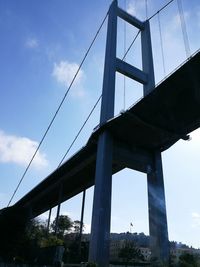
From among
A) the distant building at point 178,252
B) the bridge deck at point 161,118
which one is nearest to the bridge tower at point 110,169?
the bridge deck at point 161,118

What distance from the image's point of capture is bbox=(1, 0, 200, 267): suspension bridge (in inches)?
786

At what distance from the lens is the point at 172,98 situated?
799 inches

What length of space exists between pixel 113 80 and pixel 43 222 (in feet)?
157

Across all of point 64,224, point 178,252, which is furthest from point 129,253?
point 178,252

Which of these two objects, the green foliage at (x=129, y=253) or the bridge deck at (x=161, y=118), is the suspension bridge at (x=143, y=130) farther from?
the green foliage at (x=129, y=253)

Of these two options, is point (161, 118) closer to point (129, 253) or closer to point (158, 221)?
point (158, 221)

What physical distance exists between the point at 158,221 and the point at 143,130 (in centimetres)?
658

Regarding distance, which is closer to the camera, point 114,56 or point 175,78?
point 175,78

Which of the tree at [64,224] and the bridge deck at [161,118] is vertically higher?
the tree at [64,224]

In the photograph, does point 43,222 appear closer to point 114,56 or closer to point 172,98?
point 114,56

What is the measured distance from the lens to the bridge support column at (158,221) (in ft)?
74.6

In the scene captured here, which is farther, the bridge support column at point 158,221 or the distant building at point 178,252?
the distant building at point 178,252

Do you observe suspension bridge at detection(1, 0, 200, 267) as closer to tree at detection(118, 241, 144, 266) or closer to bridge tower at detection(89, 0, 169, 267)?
bridge tower at detection(89, 0, 169, 267)

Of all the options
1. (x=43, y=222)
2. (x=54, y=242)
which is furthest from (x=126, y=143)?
(x=43, y=222)
